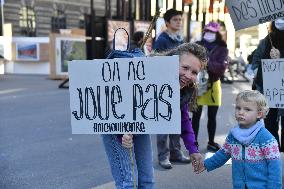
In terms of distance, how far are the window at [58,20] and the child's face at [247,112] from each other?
3664cm

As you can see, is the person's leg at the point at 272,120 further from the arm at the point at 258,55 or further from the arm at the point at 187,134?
the arm at the point at 187,134

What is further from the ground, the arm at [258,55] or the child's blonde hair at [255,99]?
the arm at [258,55]

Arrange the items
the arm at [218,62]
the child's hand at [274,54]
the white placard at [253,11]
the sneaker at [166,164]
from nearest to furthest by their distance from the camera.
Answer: the white placard at [253,11]
the child's hand at [274,54]
the sneaker at [166,164]
the arm at [218,62]

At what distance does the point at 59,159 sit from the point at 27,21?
31.9m

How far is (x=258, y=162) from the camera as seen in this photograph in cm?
298

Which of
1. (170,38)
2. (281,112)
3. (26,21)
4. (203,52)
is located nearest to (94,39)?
(170,38)

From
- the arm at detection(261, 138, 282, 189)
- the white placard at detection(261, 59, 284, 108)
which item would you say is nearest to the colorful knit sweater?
the arm at detection(261, 138, 282, 189)

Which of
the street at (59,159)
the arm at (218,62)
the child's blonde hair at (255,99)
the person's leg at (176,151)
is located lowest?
the street at (59,159)

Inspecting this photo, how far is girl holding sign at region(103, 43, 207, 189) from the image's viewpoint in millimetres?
2887

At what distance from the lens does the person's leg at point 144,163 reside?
3.09 meters

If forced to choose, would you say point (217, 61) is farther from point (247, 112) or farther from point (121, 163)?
point (121, 163)

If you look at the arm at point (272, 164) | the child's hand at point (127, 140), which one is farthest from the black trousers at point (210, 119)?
the child's hand at point (127, 140)

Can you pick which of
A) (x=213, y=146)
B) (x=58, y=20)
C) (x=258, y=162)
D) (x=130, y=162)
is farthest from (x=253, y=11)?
(x=58, y=20)

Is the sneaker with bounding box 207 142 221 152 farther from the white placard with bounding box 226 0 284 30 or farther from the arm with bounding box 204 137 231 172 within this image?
the arm with bounding box 204 137 231 172
